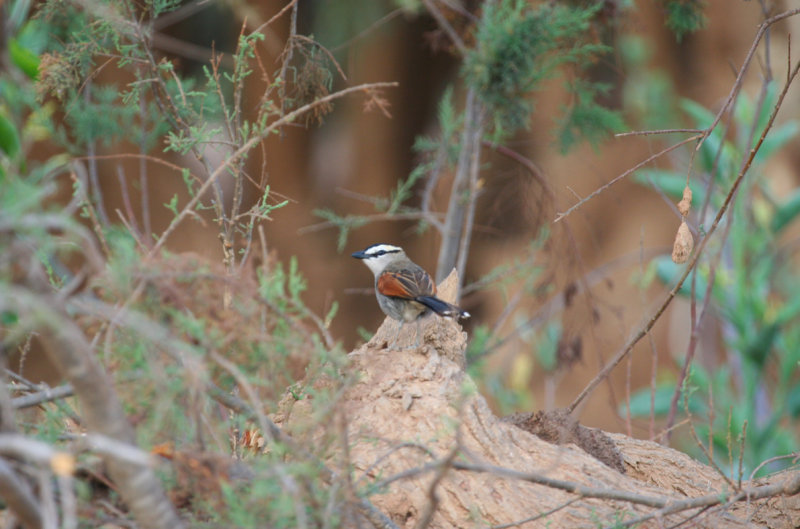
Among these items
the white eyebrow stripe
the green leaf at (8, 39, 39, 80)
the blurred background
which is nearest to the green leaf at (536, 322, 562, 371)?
the blurred background


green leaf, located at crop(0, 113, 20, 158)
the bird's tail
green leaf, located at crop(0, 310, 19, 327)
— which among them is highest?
green leaf, located at crop(0, 113, 20, 158)

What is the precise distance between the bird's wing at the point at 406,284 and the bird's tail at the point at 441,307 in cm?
7

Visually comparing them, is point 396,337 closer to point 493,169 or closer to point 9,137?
point 9,137

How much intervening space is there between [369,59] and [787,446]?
4440 mm

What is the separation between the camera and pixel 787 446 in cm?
650

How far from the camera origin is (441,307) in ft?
11.5

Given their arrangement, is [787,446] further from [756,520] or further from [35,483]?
[35,483]

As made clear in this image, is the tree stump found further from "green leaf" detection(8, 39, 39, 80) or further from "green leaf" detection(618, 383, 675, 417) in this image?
"green leaf" detection(618, 383, 675, 417)

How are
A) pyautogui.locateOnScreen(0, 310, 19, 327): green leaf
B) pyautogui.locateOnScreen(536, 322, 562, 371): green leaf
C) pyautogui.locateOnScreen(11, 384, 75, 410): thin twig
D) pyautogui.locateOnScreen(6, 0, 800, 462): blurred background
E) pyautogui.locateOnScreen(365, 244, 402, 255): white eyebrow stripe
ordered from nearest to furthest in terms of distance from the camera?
pyautogui.locateOnScreen(0, 310, 19, 327): green leaf
pyautogui.locateOnScreen(11, 384, 75, 410): thin twig
pyautogui.locateOnScreen(365, 244, 402, 255): white eyebrow stripe
pyautogui.locateOnScreen(536, 322, 562, 371): green leaf
pyautogui.locateOnScreen(6, 0, 800, 462): blurred background

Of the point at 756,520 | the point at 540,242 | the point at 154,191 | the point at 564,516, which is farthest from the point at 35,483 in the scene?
the point at 154,191

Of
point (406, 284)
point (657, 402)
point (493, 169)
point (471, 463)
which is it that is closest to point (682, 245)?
point (471, 463)

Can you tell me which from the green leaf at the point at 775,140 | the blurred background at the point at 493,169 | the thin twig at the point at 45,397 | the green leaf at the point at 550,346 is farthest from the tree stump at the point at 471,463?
the green leaf at the point at 775,140

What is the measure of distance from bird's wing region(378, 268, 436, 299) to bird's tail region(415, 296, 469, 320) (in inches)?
2.9

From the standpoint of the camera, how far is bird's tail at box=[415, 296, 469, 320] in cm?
347
